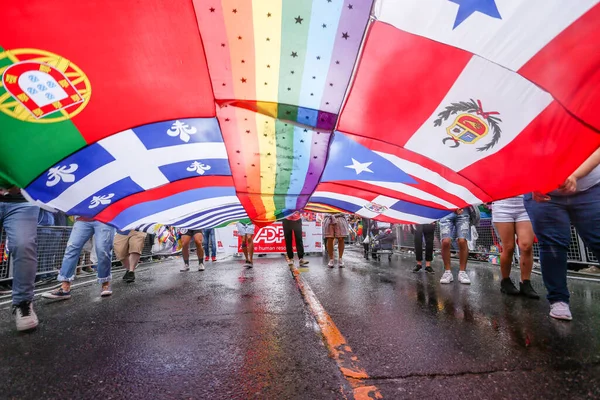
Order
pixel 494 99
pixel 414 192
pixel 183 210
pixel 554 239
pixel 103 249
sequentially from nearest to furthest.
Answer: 1. pixel 494 99
2. pixel 554 239
3. pixel 414 192
4. pixel 183 210
5. pixel 103 249

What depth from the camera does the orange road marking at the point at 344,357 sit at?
4.97 ft

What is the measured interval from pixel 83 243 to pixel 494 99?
15.9 ft

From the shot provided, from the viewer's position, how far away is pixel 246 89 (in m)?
1.83

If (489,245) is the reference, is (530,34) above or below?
above

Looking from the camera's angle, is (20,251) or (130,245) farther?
(130,245)

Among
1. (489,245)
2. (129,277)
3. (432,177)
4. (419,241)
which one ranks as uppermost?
(432,177)

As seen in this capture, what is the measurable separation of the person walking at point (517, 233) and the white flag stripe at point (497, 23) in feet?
8.63

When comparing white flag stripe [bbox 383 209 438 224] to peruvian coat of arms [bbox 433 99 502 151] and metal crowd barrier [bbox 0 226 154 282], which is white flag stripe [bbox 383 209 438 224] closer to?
peruvian coat of arms [bbox 433 99 502 151]

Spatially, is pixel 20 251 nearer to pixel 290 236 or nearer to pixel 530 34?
pixel 530 34

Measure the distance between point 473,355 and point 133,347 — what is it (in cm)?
232

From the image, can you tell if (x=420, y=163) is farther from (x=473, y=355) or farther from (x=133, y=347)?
(x=133, y=347)

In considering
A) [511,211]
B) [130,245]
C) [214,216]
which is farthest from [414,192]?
[130,245]

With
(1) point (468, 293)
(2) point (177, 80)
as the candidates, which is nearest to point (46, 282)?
(2) point (177, 80)

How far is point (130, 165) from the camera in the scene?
8.18 feet
